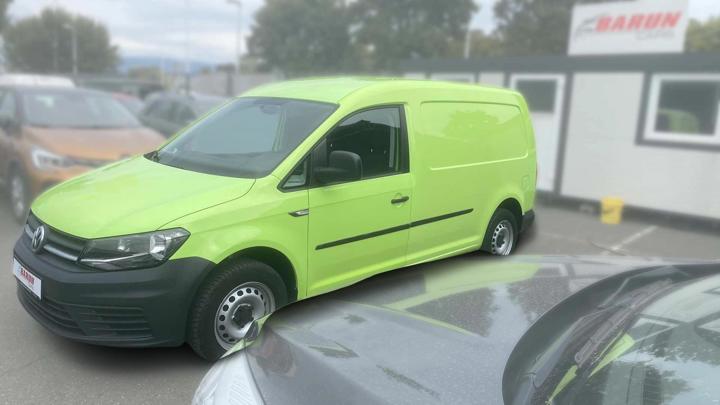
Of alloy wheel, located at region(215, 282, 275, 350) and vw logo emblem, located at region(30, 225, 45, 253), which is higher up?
vw logo emblem, located at region(30, 225, 45, 253)

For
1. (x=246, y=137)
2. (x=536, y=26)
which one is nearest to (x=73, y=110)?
(x=246, y=137)

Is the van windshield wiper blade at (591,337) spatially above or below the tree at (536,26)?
below

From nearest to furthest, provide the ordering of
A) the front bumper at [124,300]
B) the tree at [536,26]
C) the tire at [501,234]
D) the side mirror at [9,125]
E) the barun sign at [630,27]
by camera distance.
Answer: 1. the front bumper at [124,300]
2. the tire at [501,234]
3. the side mirror at [9,125]
4. the barun sign at [630,27]
5. the tree at [536,26]

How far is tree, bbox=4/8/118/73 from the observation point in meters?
53.7

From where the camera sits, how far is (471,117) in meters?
4.85

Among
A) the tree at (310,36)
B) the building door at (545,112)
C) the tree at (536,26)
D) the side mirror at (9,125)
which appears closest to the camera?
the side mirror at (9,125)

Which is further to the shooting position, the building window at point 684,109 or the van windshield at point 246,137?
the building window at point 684,109

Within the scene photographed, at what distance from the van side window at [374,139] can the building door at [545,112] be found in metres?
6.25

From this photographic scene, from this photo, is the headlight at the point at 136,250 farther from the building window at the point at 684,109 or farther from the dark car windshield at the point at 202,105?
the dark car windshield at the point at 202,105

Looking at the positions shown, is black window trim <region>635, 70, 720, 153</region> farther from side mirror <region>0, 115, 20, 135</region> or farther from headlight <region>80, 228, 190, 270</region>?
side mirror <region>0, 115, 20, 135</region>

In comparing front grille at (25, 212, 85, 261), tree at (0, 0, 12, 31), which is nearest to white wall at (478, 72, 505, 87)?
front grille at (25, 212, 85, 261)

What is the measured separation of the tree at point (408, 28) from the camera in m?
45.9

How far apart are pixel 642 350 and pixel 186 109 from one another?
35.2 feet

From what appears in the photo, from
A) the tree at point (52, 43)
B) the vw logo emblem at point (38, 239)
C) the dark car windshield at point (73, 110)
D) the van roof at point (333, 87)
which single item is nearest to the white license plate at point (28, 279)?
the vw logo emblem at point (38, 239)
